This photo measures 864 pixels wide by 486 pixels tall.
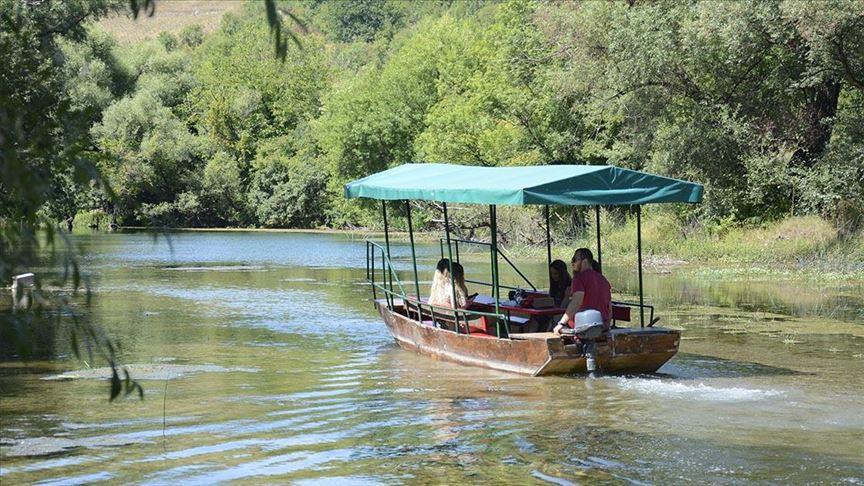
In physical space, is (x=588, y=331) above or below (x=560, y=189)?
below

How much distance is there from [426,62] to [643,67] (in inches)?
1224

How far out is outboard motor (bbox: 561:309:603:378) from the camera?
46.3 ft

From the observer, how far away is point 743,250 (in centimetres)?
3331

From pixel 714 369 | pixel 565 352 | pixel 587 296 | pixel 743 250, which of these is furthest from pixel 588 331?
pixel 743 250

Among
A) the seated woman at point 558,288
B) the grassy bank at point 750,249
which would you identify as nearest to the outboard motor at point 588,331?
the seated woman at point 558,288

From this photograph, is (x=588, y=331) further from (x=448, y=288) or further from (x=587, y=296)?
(x=448, y=288)

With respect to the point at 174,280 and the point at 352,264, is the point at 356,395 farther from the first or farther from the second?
the point at 352,264

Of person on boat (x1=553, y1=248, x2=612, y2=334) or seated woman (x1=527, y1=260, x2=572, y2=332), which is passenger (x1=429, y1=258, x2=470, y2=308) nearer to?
seated woman (x1=527, y1=260, x2=572, y2=332)

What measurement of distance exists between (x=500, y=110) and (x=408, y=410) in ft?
117

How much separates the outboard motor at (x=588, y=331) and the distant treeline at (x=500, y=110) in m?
5.53

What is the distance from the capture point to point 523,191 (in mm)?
14188

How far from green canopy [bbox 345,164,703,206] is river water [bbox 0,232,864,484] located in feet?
7.25

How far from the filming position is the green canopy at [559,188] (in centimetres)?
1434

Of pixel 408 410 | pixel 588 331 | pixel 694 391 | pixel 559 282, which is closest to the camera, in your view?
pixel 408 410
